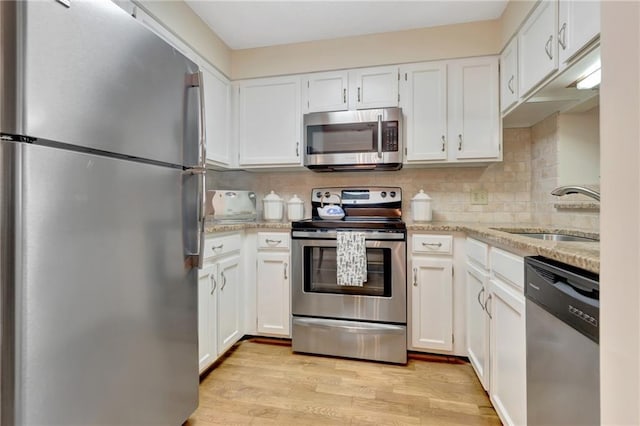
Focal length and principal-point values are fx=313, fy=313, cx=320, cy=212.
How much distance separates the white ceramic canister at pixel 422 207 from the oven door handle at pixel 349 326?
85cm

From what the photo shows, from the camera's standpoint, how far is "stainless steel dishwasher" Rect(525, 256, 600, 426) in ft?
2.55

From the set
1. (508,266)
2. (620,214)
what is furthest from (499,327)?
(620,214)

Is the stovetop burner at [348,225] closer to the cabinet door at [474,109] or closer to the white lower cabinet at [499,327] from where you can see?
the white lower cabinet at [499,327]

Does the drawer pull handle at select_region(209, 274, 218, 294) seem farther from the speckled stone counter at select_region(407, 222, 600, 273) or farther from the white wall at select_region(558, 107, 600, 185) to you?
the white wall at select_region(558, 107, 600, 185)

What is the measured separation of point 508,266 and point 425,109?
1.45 metres

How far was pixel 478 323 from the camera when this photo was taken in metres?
1.83

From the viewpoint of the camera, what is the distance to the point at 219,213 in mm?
2271

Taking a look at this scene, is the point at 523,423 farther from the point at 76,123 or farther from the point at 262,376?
the point at 76,123

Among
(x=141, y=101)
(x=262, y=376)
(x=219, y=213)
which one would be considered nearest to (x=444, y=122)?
(x=219, y=213)

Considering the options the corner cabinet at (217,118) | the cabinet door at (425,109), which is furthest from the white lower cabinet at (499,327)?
the corner cabinet at (217,118)

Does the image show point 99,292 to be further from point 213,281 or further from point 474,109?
point 474,109

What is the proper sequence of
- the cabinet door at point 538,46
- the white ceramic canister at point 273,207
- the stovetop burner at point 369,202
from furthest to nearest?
1. the white ceramic canister at point 273,207
2. the stovetop burner at point 369,202
3. the cabinet door at point 538,46

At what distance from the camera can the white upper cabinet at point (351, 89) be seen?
2424 mm

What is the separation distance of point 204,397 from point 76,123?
1.54 m
